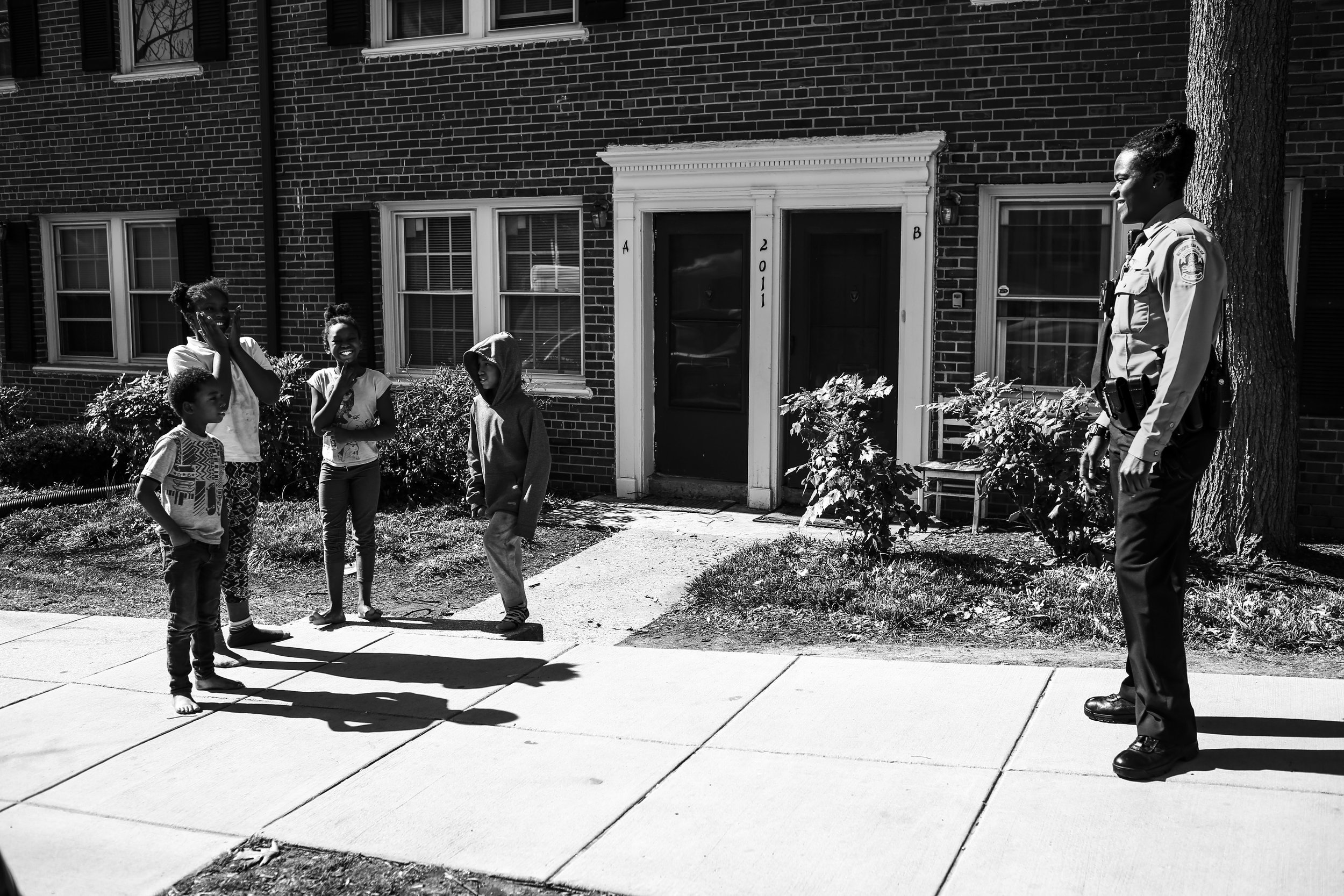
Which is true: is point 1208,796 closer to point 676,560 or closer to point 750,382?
point 676,560

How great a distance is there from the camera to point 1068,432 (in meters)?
7.48

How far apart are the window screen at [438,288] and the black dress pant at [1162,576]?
318 inches

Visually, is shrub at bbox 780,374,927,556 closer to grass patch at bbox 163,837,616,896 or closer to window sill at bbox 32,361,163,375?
grass patch at bbox 163,837,616,896

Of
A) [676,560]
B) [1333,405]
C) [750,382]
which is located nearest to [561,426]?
[750,382]

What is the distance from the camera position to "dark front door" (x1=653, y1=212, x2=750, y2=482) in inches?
410

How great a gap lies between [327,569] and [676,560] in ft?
8.49

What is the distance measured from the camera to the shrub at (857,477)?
25.1 ft

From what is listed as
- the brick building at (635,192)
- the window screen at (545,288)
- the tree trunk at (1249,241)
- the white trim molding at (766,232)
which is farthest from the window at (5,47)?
the tree trunk at (1249,241)

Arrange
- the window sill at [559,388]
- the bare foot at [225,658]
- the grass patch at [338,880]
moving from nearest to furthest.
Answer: the grass patch at [338,880] < the bare foot at [225,658] < the window sill at [559,388]

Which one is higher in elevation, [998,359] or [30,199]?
[30,199]

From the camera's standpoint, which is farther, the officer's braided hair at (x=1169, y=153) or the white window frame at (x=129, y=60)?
the white window frame at (x=129, y=60)

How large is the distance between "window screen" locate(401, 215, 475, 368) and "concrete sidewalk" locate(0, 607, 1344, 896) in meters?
5.82

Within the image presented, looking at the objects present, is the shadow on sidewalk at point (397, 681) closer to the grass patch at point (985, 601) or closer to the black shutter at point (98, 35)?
the grass patch at point (985, 601)

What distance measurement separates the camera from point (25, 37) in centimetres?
1339
